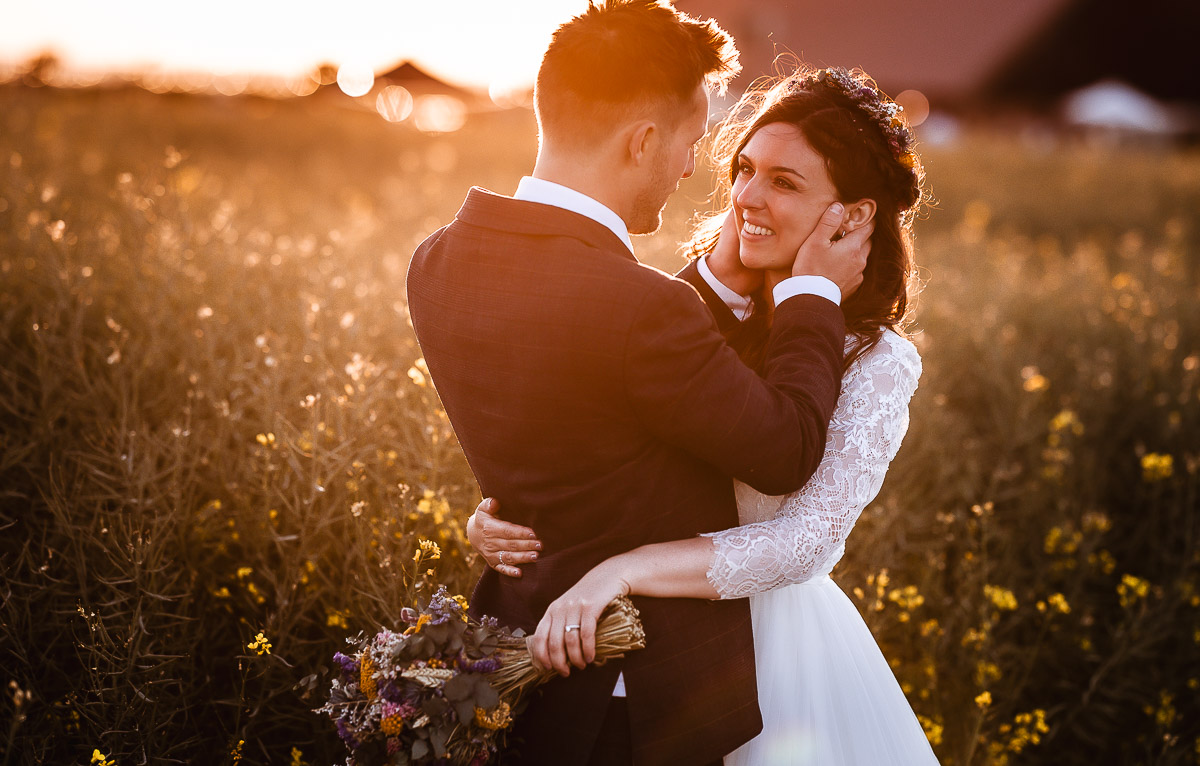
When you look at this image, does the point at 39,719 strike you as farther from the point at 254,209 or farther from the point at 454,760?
the point at 254,209

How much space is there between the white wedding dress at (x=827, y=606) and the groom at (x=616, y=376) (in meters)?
0.14

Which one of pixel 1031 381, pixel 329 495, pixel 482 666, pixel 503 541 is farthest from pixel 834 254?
pixel 1031 381

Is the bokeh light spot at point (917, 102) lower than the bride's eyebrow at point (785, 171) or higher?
lower

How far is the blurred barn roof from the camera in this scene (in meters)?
24.4

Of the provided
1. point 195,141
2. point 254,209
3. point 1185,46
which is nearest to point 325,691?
point 254,209

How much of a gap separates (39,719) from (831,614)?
217 cm

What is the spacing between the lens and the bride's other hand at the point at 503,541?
1678 millimetres

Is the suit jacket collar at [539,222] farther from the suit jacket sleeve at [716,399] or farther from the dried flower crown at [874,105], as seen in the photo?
the dried flower crown at [874,105]

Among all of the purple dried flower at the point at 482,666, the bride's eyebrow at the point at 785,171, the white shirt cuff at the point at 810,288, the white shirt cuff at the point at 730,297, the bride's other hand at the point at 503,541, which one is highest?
the bride's eyebrow at the point at 785,171

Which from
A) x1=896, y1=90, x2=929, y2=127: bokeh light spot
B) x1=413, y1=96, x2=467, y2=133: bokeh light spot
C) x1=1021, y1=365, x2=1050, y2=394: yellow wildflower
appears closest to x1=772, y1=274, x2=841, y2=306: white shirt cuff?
x1=1021, y1=365, x2=1050, y2=394: yellow wildflower

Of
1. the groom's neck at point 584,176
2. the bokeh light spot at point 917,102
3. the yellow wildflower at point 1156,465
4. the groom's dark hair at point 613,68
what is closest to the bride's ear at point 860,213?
the groom's dark hair at point 613,68

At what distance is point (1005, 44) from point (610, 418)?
30048mm

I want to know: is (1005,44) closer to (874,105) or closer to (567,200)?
(874,105)

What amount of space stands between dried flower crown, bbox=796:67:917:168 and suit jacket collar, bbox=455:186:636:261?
101 cm
